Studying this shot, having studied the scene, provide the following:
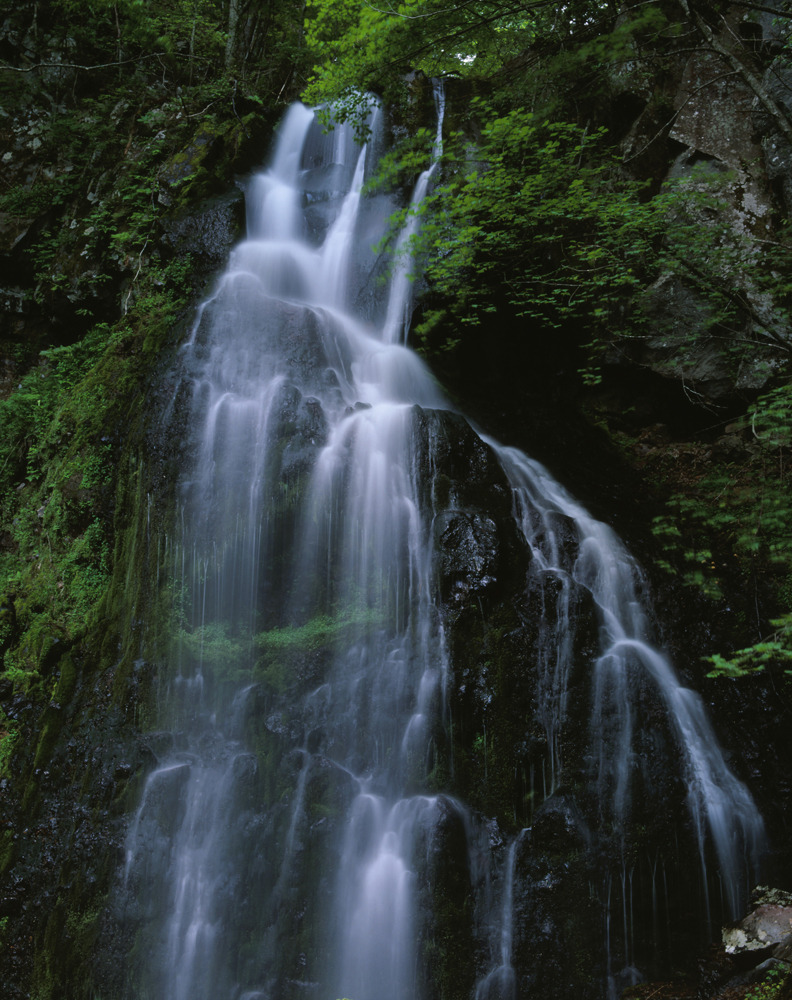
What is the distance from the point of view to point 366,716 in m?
5.38

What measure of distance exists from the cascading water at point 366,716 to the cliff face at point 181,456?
7 centimetres

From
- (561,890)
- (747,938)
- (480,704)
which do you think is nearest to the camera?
(747,938)

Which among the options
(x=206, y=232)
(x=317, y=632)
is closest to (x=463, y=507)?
(x=317, y=632)

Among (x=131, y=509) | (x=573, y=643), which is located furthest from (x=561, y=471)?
(x=131, y=509)

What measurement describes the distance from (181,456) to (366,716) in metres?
3.41

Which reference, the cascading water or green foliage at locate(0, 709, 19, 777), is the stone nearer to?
the cascading water

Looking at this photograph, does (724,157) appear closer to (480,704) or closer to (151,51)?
(480,704)

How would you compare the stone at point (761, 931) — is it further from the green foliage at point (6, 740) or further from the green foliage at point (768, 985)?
the green foliage at point (6, 740)

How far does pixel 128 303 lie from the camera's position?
849 centimetres

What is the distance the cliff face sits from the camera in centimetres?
496

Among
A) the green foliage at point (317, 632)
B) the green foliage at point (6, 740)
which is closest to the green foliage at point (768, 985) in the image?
the green foliage at point (317, 632)

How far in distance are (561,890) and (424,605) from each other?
8.42ft

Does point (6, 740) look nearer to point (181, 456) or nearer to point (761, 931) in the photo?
point (181, 456)

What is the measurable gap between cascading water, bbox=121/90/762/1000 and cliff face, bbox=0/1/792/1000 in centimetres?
7
